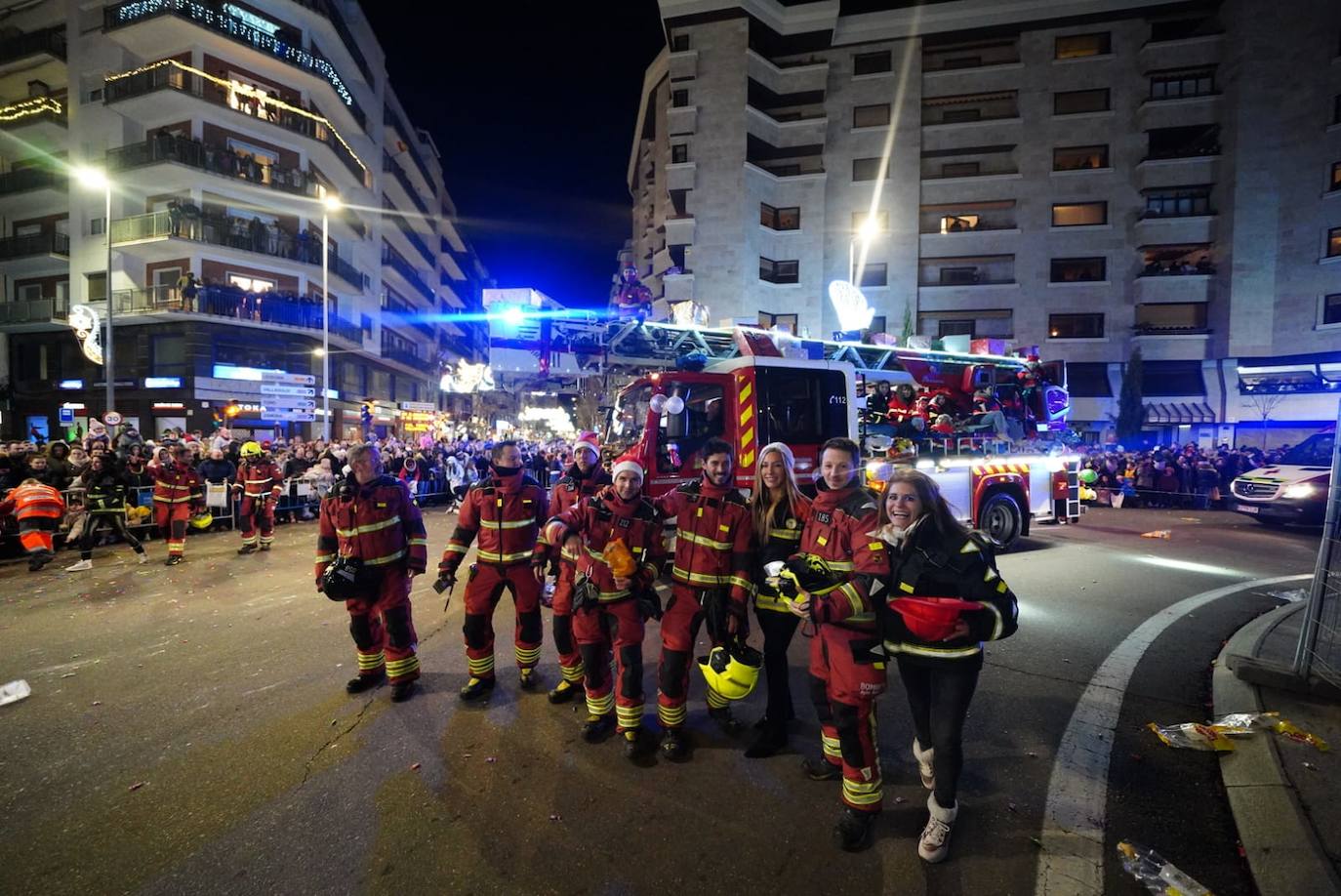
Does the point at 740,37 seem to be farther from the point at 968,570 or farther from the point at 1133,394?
the point at 968,570

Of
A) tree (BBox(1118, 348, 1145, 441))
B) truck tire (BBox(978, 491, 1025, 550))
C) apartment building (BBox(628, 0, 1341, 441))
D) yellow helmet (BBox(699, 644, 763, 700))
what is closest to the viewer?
yellow helmet (BBox(699, 644, 763, 700))

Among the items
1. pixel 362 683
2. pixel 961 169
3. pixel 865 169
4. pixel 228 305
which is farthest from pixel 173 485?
pixel 961 169

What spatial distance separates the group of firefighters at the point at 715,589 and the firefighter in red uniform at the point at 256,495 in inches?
246

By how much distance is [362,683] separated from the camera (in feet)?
14.8

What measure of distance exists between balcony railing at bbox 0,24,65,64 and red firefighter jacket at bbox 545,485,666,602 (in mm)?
39405

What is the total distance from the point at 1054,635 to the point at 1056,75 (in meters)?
38.5

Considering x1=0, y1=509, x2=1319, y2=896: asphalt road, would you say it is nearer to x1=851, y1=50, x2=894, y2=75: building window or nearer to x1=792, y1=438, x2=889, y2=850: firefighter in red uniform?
x1=792, y1=438, x2=889, y2=850: firefighter in red uniform

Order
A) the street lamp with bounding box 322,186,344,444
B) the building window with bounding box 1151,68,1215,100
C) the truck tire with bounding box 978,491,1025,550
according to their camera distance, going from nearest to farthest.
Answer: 1. the truck tire with bounding box 978,491,1025,550
2. the street lamp with bounding box 322,186,344,444
3. the building window with bounding box 1151,68,1215,100

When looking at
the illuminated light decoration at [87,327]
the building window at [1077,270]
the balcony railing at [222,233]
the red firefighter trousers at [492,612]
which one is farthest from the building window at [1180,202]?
the illuminated light decoration at [87,327]

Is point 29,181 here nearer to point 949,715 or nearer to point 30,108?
point 30,108

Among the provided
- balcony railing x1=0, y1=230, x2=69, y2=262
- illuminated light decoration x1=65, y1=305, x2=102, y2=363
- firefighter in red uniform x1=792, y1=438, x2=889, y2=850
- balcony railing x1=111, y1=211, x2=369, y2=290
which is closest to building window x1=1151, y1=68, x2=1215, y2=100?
firefighter in red uniform x1=792, y1=438, x2=889, y2=850

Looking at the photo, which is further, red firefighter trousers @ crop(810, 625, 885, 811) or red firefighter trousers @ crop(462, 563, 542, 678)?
red firefighter trousers @ crop(462, 563, 542, 678)

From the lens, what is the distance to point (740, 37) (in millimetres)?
32375

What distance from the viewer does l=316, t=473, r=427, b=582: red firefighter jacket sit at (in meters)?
4.41
